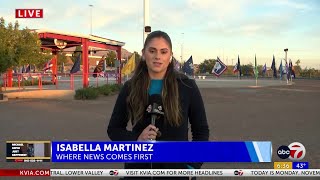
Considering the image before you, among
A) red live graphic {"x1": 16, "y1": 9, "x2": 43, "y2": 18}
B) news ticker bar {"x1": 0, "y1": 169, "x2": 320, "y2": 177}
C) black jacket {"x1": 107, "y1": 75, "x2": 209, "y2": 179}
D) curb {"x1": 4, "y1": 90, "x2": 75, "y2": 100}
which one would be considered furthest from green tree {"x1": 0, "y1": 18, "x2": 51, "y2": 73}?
black jacket {"x1": 107, "y1": 75, "x2": 209, "y2": 179}

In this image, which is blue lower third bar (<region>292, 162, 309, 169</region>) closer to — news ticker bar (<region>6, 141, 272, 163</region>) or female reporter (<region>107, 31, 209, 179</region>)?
news ticker bar (<region>6, 141, 272, 163</region>)

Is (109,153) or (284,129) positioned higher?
(109,153)

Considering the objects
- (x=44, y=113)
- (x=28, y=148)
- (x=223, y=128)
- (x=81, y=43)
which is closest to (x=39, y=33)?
(x=81, y=43)

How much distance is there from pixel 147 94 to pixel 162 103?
0.13 m

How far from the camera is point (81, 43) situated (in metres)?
26.7

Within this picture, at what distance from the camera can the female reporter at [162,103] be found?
260cm

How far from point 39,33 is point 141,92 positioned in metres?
22.6

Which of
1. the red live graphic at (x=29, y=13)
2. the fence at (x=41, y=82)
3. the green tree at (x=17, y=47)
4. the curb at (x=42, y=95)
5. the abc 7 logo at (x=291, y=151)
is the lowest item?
the curb at (x=42, y=95)

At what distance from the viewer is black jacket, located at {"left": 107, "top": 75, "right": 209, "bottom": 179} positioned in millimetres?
2615

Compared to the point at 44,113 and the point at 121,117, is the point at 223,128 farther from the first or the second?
the point at 121,117

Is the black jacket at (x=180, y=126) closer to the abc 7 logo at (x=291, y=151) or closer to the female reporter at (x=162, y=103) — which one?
the female reporter at (x=162, y=103)

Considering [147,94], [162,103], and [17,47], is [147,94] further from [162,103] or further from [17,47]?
[17,47]

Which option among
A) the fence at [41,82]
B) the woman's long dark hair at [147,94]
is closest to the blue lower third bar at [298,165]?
the woman's long dark hair at [147,94]

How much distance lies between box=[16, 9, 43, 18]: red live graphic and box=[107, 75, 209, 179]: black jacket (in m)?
Answer: 15.7
